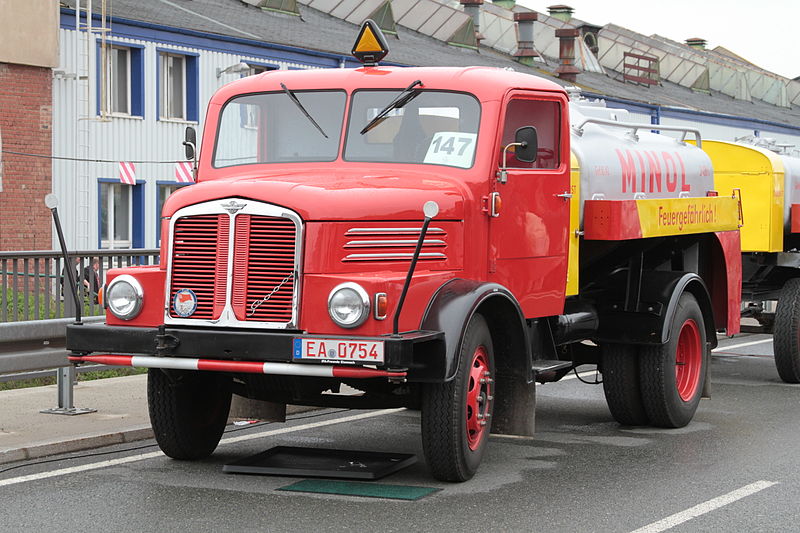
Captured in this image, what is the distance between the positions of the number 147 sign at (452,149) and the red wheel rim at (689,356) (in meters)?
3.29

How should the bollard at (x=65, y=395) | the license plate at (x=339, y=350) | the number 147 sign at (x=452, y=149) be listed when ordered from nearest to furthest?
the license plate at (x=339, y=350), the number 147 sign at (x=452, y=149), the bollard at (x=65, y=395)

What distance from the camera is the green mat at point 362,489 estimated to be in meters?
7.84

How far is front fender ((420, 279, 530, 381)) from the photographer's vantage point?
7781 mm

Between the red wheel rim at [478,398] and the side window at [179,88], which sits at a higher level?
the side window at [179,88]

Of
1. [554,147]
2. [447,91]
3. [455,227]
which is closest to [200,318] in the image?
[455,227]

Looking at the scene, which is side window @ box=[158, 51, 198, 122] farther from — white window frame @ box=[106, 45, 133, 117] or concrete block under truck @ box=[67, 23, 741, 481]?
concrete block under truck @ box=[67, 23, 741, 481]

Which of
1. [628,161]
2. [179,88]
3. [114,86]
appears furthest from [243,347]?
[179,88]

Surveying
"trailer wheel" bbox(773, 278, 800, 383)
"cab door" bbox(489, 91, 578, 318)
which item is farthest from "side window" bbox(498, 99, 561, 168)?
"trailer wheel" bbox(773, 278, 800, 383)

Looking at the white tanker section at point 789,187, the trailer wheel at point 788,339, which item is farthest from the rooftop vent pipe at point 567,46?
the trailer wheel at point 788,339

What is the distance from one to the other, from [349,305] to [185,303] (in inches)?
42.2

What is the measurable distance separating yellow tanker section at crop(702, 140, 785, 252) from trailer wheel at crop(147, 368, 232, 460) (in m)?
6.97

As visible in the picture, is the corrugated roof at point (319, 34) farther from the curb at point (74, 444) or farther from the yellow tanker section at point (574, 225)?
the yellow tanker section at point (574, 225)

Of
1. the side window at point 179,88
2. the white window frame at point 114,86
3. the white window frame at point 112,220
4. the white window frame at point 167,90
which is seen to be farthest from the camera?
the side window at point 179,88

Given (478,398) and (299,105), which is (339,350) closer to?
(478,398)
